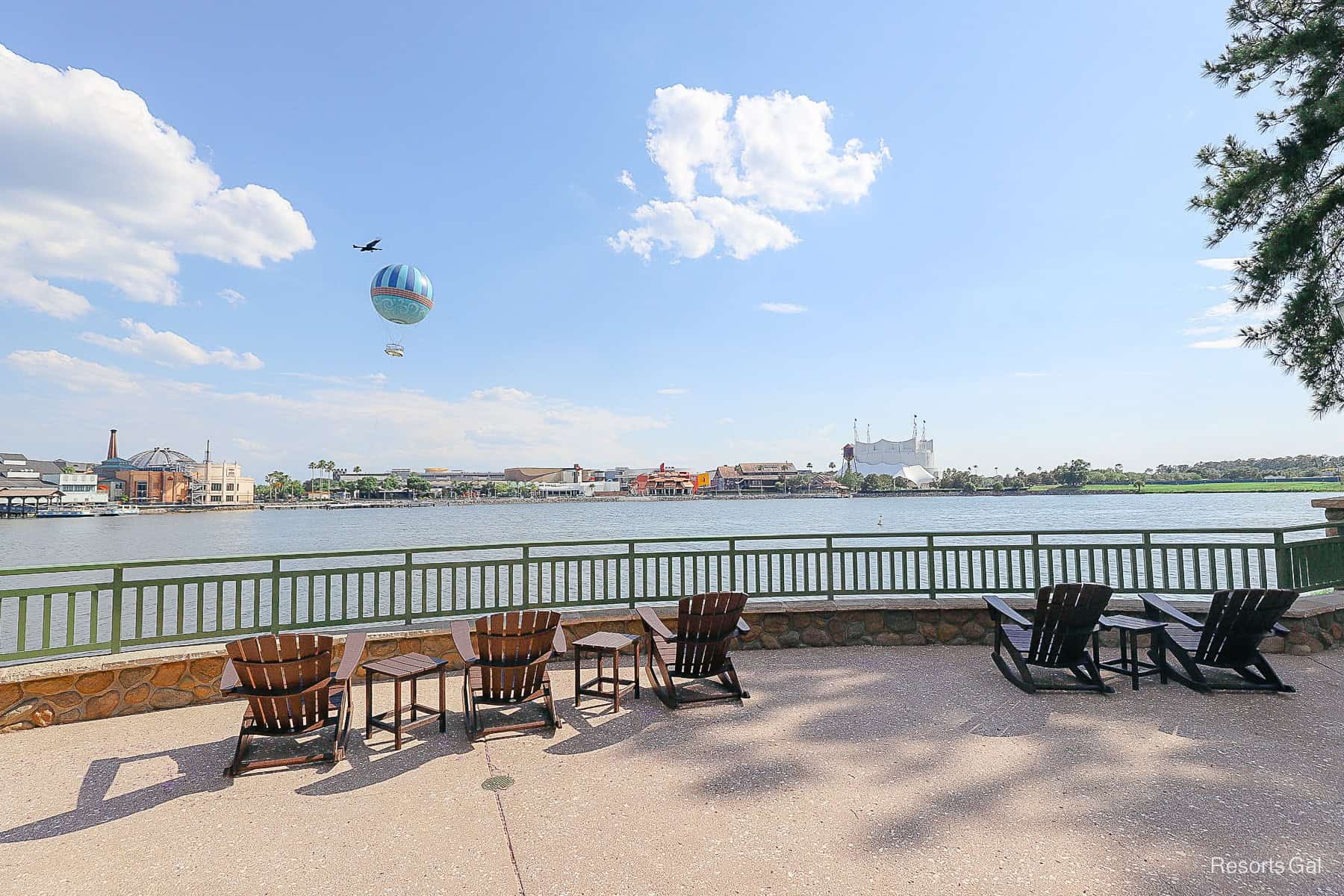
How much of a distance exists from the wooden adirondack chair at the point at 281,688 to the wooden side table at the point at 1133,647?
5907 mm

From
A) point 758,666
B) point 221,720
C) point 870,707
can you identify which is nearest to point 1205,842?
point 870,707

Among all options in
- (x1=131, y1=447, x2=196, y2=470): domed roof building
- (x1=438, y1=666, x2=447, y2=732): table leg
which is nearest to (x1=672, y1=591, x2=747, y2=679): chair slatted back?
(x1=438, y1=666, x2=447, y2=732): table leg

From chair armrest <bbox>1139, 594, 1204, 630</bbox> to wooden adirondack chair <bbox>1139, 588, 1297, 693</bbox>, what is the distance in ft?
0.06

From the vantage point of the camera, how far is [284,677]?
3.93m

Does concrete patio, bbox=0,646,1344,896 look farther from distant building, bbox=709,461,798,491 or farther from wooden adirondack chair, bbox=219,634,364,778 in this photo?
distant building, bbox=709,461,798,491

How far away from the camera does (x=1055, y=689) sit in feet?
17.0

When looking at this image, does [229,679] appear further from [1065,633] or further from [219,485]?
[219,485]

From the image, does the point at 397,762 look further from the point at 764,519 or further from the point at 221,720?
the point at 764,519

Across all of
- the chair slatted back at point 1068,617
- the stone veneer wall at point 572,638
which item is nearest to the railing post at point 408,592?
the stone veneer wall at point 572,638

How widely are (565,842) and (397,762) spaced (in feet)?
A: 5.06

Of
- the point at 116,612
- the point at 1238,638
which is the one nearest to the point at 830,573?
the point at 1238,638

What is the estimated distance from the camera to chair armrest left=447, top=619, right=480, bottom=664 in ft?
14.8

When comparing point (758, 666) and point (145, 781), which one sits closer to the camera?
point (145, 781)

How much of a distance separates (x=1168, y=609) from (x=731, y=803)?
493cm
